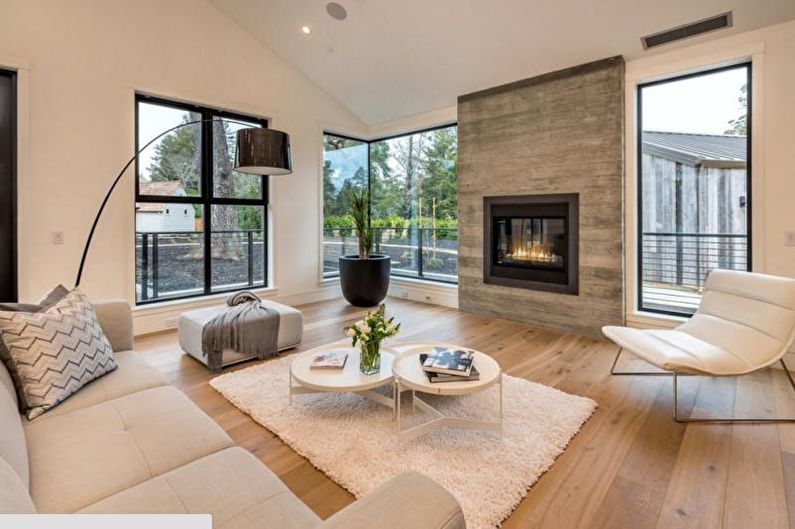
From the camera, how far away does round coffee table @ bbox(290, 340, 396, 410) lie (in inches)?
85.7

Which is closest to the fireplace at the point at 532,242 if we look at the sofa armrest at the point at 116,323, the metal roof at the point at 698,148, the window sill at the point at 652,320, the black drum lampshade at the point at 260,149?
the window sill at the point at 652,320

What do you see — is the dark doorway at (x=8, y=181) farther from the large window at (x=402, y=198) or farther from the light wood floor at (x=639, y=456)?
the large window at (x=402, y=198)

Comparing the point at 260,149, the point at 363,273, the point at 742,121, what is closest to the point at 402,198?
the point at 363,273

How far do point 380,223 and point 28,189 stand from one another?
161 inches

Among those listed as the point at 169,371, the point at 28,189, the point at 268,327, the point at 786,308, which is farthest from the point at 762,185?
the point at 28,189

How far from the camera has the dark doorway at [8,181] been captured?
3330 mm

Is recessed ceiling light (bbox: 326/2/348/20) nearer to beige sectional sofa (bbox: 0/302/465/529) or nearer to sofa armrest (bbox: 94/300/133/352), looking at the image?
sofa armrest (bbox: 94/300/133/352)

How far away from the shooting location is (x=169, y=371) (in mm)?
3043

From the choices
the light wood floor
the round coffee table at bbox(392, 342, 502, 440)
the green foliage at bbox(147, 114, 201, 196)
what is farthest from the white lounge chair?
the green foliage at bbox(147, 114, 201, 196)

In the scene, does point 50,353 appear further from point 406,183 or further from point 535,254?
point 406,183

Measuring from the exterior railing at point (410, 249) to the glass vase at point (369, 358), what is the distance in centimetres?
323

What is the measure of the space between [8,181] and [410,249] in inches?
174

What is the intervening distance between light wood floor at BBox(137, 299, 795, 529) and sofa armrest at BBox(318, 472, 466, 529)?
92cm

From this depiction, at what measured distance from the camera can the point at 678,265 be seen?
3.88 metres
